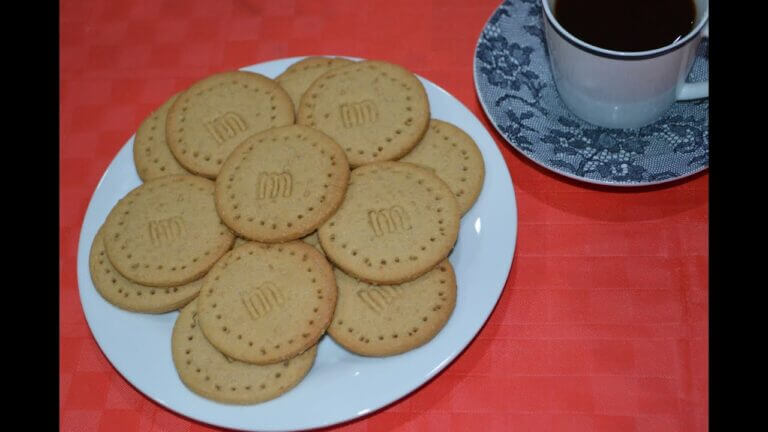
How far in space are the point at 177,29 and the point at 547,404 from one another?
903 mm

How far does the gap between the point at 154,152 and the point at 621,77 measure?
65cm

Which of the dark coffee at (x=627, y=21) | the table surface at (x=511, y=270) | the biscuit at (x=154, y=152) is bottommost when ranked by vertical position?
the table surface at (x=511, y=270)

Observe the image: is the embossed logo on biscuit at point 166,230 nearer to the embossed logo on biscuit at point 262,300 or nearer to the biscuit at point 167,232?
the biscuit at point 167,232

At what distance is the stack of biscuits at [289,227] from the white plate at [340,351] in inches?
0.6

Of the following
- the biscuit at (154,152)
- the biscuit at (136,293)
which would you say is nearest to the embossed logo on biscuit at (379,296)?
the biscuit at (136,293)

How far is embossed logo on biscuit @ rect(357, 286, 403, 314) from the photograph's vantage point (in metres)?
0.89

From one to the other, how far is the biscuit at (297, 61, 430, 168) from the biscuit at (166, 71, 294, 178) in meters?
0.05

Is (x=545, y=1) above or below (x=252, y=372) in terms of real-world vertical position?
above

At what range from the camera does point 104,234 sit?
97 centimetres

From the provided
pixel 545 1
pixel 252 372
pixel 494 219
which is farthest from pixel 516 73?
pixel 252 372

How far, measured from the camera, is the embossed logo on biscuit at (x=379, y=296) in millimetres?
892

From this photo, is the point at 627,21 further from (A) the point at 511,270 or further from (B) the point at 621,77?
(A) the point at 511,270

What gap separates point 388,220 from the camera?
918 mm

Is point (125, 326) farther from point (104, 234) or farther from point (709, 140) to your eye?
point (709, 140)
